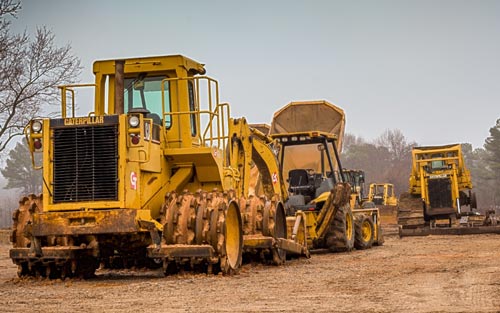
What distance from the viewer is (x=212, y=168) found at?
13.0 metres

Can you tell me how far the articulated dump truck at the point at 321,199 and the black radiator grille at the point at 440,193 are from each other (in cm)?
671

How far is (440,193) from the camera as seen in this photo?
94.4 ft

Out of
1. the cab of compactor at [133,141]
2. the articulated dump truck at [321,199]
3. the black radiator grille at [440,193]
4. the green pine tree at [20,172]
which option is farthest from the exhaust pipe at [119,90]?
the green pine tree at [20,172]

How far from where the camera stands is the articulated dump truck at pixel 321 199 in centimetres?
1795

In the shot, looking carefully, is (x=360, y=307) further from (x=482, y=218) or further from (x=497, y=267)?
(x=482, y=218)

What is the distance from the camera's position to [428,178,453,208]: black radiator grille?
28688 millimetres

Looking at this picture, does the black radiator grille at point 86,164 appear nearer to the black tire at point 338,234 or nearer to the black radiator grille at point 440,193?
the black tire at point 338,234

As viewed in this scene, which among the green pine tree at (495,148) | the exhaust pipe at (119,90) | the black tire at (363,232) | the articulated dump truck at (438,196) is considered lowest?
the black tire at (363,232)

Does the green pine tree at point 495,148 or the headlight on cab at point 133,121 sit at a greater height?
the green pine tree at point 495,148

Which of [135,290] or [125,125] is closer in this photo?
[135,290]

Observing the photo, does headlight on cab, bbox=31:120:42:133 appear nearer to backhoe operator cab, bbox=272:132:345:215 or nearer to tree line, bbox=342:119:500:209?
backhoe operator cab, bbox=272:132:345:215

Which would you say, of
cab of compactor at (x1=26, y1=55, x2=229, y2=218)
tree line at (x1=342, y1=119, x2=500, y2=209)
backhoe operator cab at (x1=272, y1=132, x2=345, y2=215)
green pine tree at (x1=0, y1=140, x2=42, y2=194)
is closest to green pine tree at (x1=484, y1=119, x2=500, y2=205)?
tree line at (x1=342, y1=119, x2=500, y2=209)

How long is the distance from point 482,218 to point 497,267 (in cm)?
1756

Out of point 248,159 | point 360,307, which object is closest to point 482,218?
point 248,159
